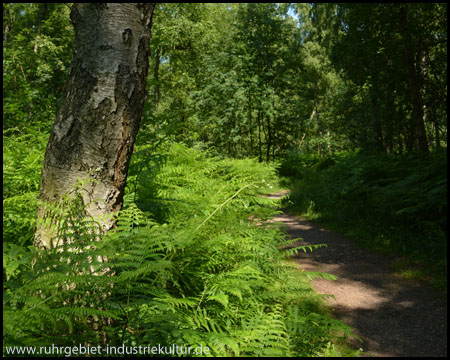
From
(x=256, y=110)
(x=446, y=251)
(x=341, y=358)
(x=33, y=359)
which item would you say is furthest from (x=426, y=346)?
(x=256, y=110)

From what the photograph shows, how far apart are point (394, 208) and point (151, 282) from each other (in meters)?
6.79

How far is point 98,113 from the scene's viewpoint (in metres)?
1.93

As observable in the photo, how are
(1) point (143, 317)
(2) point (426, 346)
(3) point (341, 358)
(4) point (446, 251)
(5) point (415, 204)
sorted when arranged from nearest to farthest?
(1) point (143, 317) < (3) point (341, 358) < (2) point (426, 346) < (4) point (446, 251) < (5) point (415, 204)

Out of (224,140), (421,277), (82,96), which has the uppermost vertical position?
(224,140)

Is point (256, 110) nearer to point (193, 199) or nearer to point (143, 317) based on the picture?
point (193, 199)

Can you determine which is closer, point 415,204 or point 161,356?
point 161,356

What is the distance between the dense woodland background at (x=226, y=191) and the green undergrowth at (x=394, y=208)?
0.04m

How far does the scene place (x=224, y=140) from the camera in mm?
18016

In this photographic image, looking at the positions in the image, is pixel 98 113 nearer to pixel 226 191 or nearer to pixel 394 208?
pixel 226 191

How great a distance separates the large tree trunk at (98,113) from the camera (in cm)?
190

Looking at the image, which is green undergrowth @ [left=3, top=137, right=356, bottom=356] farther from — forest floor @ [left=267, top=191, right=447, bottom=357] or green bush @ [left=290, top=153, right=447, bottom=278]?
green bush @ [left=290, top=153, right=447, bottom=278]

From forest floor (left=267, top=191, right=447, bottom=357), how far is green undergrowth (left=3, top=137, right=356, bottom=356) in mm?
1008

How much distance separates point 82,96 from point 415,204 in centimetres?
674

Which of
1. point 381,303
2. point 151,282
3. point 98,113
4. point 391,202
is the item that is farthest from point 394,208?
point 98,113
